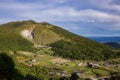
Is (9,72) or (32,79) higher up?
(9,72)

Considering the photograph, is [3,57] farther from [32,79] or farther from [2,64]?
[32,79]

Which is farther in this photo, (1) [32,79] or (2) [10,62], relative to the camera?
(1) [32,79]

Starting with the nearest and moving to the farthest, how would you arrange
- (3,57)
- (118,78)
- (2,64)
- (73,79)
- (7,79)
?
(7,79)
(2,64)
(3,57)
(118,78)
(73,79)

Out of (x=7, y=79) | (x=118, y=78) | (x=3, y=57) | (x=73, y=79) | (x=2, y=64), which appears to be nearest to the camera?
(x=7, y=79)

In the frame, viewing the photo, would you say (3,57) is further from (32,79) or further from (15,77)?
(32,79)

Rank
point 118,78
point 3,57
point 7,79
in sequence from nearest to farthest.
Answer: point 7,79 → point 3,57 → point 118,78

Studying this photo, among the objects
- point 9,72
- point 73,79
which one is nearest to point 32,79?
point 73,79

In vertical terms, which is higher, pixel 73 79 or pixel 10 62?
pixel 10 62

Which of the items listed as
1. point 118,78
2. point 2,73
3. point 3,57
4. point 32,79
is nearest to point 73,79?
point 32,79

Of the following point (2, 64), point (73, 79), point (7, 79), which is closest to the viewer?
point (7, 79)
